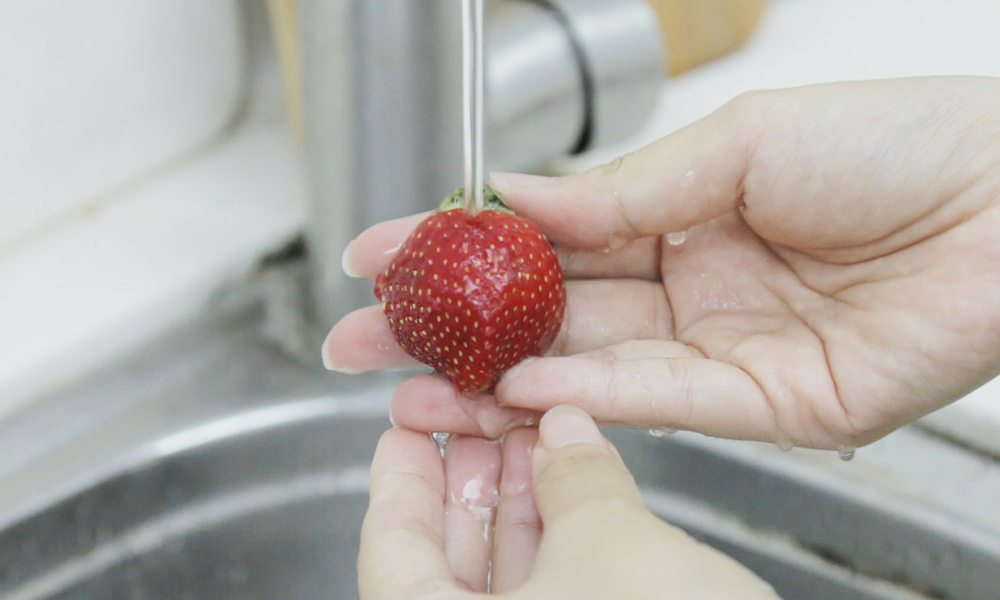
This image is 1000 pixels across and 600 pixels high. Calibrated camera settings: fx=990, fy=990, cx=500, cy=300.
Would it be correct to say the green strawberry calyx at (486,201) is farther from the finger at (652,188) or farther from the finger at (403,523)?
the finger at (403,523)

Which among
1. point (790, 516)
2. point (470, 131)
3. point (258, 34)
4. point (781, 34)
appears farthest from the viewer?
point (781, 34)

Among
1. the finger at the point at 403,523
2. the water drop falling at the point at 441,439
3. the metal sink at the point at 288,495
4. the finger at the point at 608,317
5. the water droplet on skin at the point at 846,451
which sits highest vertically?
the finger at the point at 608,317

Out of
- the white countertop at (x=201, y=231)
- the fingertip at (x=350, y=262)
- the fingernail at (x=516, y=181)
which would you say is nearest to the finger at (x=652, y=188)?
the fingernail at (x=516, y=181)

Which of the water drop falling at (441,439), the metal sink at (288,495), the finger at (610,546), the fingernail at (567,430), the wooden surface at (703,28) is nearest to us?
the finger at (610,546)

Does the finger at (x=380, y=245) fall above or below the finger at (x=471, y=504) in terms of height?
above

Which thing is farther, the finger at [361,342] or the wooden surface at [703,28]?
the wooden surface at [703,28]

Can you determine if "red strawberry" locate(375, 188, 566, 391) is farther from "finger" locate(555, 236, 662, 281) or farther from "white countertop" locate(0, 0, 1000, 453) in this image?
"white countertop" locate(0, 0, 1000, 453)

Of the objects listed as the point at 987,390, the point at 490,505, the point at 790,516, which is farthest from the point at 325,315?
the point at 987,390

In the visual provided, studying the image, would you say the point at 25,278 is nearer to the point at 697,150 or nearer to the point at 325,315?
the point at 325,315
